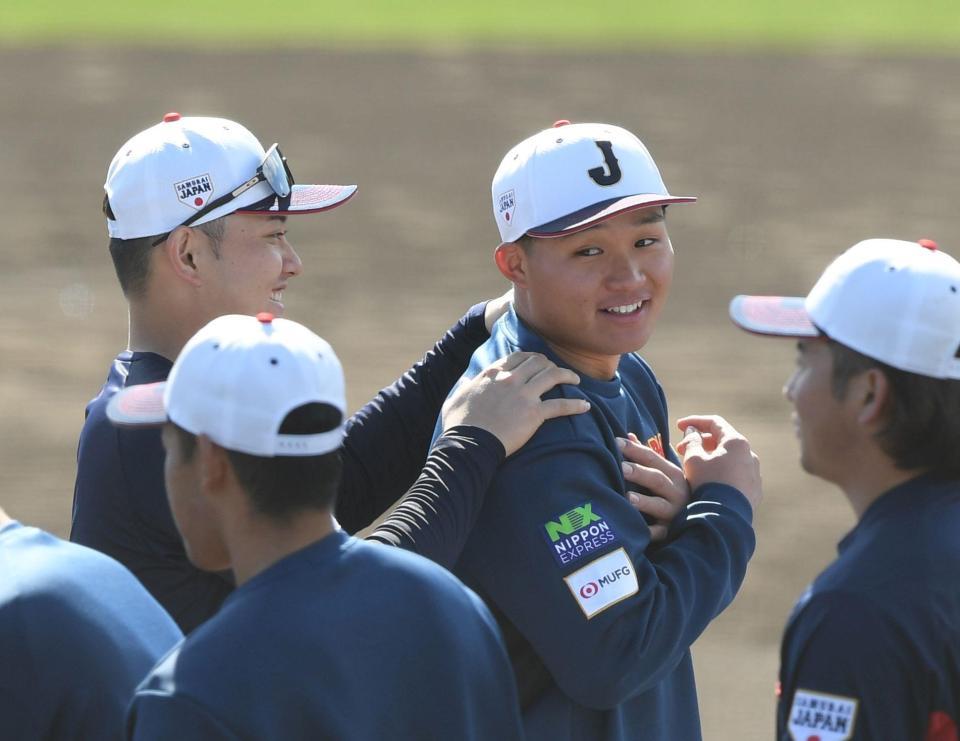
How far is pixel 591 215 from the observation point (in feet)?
10.6

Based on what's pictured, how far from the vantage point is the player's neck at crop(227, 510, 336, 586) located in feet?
8.07

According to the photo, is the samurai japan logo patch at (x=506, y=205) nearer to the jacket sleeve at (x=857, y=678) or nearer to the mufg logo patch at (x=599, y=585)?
the mufg logo patch at (x=599, y=585)

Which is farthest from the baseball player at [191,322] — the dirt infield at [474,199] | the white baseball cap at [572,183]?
the dirt infield at [474,199]

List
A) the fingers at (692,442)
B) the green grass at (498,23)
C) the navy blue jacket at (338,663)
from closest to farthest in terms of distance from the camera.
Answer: the navy blue jacket at (338,663)
the fingers at (692,442)
the green grass at (498,23)

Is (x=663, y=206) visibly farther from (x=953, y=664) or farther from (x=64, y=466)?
(x=64, y=466)

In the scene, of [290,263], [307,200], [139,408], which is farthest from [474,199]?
[139,408]

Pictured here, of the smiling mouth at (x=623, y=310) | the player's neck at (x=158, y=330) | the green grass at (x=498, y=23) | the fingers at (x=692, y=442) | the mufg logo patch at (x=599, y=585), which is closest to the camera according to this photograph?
the mufg logo patch at (x=599, y=585)

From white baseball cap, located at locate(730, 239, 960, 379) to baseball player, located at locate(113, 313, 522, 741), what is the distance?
0.81 meters

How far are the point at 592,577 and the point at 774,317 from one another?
622 mm

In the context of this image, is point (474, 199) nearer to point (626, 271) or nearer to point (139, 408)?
point (626, 271)

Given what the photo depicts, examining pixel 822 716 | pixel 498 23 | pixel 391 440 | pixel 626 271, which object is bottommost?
pixel 498 23

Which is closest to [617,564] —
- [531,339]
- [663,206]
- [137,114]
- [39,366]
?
[531,339]

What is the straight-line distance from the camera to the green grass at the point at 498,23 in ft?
53.9

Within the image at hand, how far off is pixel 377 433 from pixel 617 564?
39.4 inches
